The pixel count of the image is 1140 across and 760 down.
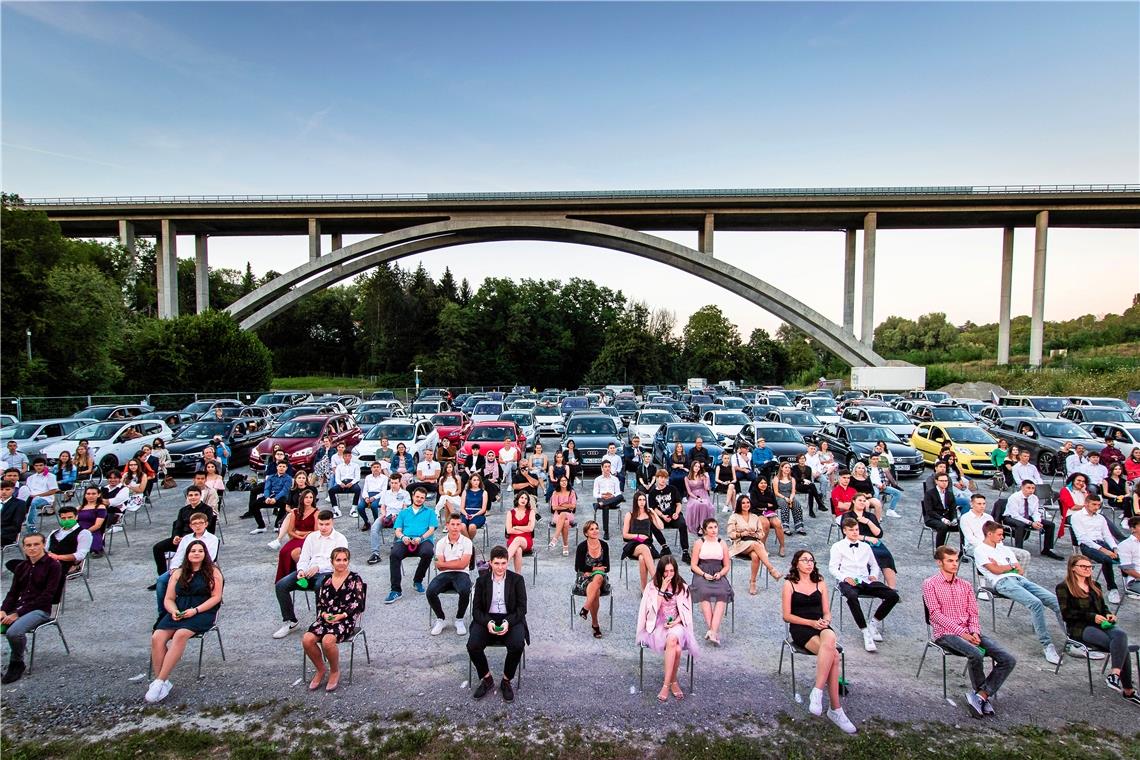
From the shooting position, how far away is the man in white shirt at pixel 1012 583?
5.99m

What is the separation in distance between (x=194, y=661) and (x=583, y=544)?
4204mm

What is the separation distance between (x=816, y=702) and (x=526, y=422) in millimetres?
16826

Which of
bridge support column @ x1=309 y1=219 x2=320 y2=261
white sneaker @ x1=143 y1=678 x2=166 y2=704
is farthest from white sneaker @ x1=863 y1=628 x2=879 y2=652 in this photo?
bridge support column @ x1=309 y1=219 x2=320 y2=261

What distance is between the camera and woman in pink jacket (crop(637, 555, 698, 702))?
5.31 metres

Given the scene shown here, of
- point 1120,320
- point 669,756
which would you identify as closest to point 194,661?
point 669,756

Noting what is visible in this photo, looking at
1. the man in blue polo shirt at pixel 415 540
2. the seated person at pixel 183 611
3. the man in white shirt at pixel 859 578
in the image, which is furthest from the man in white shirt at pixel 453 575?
the man in white shirt at pixel 859 578

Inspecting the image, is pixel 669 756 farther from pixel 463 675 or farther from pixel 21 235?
pixel 21 235

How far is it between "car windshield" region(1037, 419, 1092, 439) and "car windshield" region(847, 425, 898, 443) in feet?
13.4

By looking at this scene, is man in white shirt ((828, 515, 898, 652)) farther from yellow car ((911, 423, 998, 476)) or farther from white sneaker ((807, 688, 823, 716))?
yellow car ((911, 423, 998, 476))

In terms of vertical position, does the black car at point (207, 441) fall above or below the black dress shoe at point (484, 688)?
above

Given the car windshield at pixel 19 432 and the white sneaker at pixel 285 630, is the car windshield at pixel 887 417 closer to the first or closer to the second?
the white sneaker at pixel 285 630

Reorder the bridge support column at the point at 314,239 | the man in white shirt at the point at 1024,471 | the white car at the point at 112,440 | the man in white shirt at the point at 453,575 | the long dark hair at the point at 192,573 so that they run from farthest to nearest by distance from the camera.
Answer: the bridge support column at the point at 314,239 < the white car at the point at 112,440 < the man in white shirt at the point at 1024,471 < the man in white shirt at the point at 453,575 < the long dark hair at the point at 192,573

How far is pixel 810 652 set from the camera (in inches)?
205

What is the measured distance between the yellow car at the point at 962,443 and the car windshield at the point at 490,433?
1168cm
